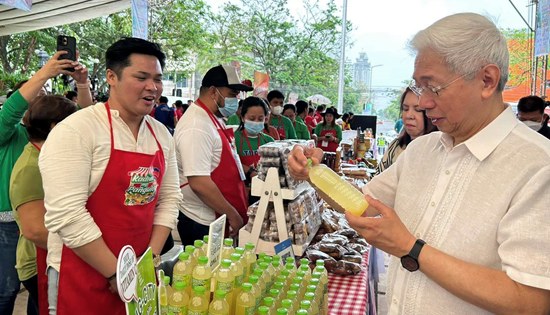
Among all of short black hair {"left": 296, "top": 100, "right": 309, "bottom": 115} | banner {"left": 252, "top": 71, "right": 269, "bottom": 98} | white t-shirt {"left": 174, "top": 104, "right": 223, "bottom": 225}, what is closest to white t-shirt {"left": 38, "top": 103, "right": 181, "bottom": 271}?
white t-shirt {"left": 174, "top": 104, "right": 223, "bottom": 225}

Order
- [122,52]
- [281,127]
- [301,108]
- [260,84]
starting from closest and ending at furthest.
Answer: [122,52], [281,127], [301,108], [260,84]

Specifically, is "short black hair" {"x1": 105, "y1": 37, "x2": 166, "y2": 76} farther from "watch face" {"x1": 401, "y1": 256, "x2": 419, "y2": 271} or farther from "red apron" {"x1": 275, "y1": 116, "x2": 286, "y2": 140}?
"red apron" {"x1": 275, "y1": 116, "x2": 286, "y2": 140}

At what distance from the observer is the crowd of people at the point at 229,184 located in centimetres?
108

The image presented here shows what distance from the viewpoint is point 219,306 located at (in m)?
1.24

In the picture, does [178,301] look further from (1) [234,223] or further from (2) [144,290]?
(1) [234,223]

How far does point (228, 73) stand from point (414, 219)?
2031 mm

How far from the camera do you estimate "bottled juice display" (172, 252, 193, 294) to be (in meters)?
1.31

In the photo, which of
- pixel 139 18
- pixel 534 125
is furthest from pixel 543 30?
pixel 139 18

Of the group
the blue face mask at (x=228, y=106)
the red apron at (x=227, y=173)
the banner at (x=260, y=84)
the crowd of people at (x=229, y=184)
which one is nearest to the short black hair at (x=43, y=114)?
the crowd of people at (x=229, y=184)

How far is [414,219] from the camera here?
1306 millimetres

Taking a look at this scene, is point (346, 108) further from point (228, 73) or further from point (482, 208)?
point (482, 208)

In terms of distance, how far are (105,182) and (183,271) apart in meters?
0.63

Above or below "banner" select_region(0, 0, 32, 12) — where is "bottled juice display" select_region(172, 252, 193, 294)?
below

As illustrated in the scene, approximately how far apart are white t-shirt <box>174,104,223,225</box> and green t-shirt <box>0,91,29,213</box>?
864 mm
